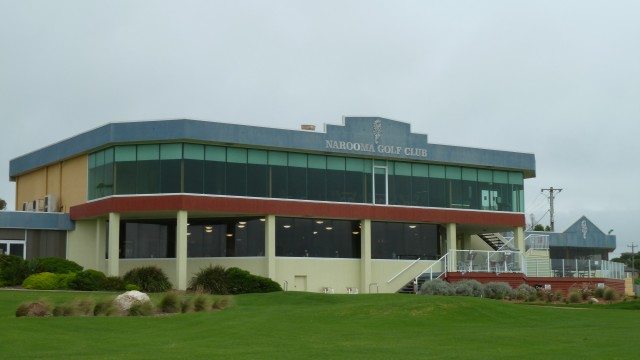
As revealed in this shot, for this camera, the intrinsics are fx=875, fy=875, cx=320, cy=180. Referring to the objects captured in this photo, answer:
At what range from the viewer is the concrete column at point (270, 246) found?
45.3 meters

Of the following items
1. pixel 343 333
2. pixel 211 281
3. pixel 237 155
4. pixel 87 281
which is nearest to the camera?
pixel 343 333

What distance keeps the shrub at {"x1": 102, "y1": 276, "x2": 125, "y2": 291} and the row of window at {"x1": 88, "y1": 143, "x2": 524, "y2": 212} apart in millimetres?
4839

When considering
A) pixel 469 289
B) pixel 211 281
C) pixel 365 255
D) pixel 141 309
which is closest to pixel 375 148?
pixel 365 255

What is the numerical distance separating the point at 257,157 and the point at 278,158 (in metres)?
1.18

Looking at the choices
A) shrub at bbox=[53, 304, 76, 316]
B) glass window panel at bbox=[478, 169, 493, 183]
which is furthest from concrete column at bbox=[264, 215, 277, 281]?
shrub at bbox=[53, 304, 76, 316]

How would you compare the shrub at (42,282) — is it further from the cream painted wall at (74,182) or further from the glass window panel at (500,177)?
the glass window panel at (500,177)

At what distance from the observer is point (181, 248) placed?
43.5 meters

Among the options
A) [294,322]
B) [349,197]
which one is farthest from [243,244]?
[294,322]

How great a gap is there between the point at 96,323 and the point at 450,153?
100.0 ft

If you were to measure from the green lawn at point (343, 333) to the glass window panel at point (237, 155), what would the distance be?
13.0m

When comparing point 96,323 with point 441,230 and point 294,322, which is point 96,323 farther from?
point 441,230

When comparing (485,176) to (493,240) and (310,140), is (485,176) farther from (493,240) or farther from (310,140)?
(310,140)

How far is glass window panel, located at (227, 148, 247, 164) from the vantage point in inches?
1767

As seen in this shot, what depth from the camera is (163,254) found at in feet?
154
